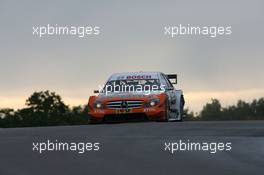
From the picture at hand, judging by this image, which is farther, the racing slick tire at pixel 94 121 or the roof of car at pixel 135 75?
the roof of car at pixel 135 75

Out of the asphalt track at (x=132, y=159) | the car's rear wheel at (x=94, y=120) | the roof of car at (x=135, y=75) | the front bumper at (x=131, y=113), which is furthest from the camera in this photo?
the roof of car at (x=135, y=75)

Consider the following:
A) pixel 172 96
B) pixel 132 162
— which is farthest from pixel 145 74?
pixel 132 162

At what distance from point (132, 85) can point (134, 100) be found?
4.55 ft

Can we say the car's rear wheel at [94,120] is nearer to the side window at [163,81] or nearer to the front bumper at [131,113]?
the front bumper at [131,113]

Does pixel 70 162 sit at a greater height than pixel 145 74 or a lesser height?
lesser

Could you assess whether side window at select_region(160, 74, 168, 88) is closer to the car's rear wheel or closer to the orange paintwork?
the orange paintwork

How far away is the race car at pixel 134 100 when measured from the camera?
2291 cm

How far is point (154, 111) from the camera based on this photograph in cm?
2302

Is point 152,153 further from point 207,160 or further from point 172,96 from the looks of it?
point 172,96

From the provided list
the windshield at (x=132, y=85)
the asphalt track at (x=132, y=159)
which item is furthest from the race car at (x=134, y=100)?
the asphalt track at (x=132, y=159)

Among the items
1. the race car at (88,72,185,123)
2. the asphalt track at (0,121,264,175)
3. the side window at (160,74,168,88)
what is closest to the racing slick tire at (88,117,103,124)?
the race car at (88,72,185,123)

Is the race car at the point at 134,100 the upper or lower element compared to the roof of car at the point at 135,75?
lower

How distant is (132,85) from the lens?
24.2m

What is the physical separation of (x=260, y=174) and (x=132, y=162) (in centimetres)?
170
